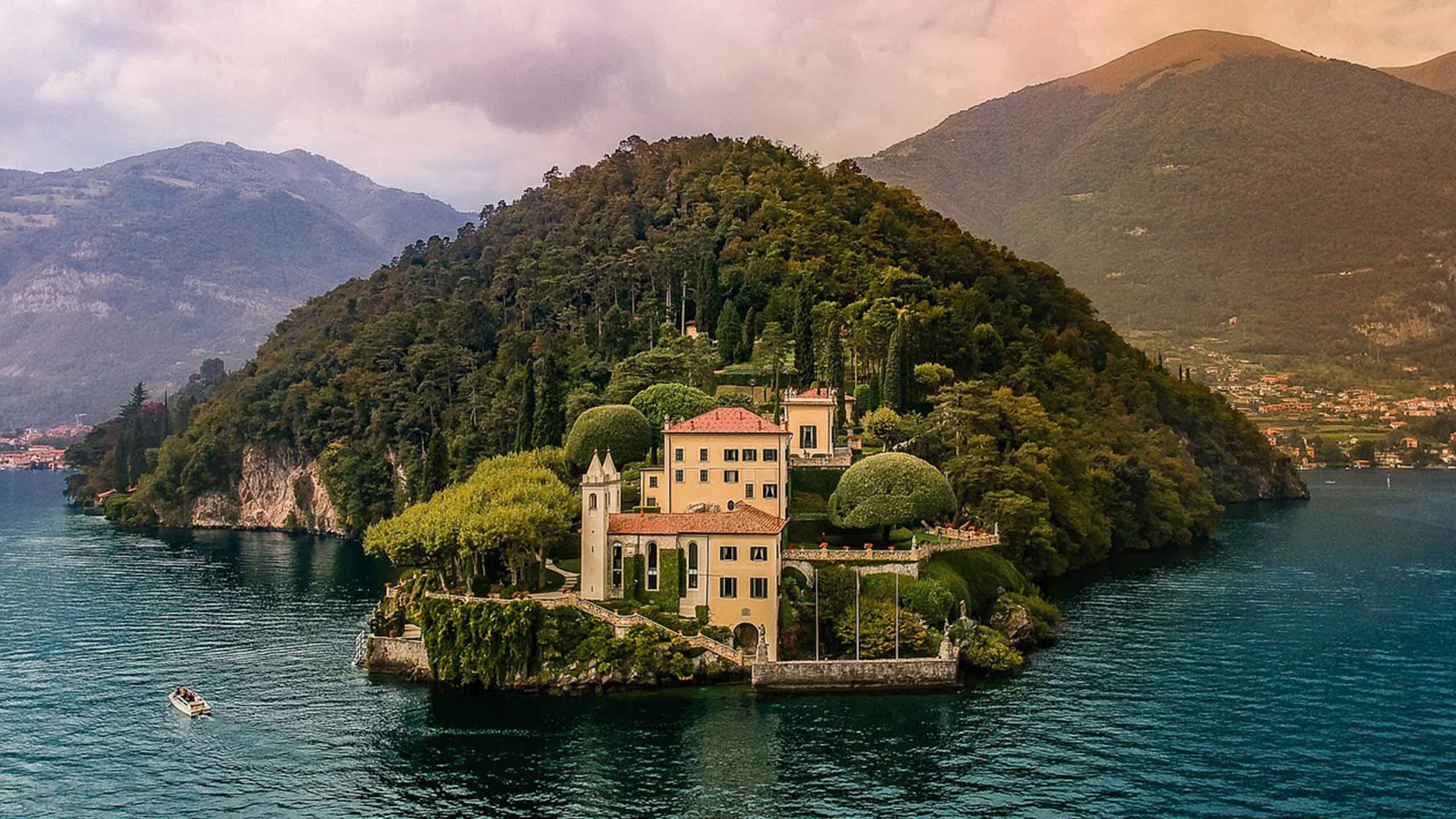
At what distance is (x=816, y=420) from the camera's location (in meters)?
98.4

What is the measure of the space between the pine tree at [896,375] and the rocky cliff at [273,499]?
7305cm

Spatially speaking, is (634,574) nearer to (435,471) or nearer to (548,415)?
(548,415)

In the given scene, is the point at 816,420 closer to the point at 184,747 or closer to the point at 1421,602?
the point at 1421,602

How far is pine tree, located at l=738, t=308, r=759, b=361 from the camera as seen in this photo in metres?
132

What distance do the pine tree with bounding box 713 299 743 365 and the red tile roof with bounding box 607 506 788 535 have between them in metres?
56.0

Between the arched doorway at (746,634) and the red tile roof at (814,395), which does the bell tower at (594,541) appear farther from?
the red tile roof at (814,395)

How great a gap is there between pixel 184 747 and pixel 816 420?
50.6 metres

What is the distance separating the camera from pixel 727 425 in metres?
83.6

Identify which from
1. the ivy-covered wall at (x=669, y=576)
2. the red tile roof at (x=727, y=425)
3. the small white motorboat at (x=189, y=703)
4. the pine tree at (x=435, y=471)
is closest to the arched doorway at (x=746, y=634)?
the ivy-covered wall at (x=669, y=576)

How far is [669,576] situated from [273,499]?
10560 cm

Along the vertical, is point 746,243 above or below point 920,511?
above

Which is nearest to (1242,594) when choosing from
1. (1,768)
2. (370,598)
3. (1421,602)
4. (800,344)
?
(1421,602)

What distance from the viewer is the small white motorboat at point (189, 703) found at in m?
65.8

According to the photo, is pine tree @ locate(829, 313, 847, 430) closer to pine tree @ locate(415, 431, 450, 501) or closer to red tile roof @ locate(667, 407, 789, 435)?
red tile roof @ locate(667, 407, 789, 435)
